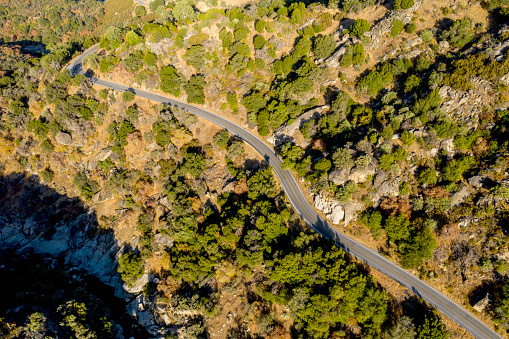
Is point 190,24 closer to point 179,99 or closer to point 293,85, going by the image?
point 179,99

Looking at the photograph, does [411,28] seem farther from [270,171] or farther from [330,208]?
[270,171]

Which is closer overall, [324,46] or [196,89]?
[324,46]

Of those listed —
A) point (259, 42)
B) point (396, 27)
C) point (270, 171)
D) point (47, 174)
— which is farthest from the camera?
point (259, 42)

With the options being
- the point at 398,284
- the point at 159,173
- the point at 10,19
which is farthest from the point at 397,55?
the point at 10,19

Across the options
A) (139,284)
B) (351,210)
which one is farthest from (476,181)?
(139,284)

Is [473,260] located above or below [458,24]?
below

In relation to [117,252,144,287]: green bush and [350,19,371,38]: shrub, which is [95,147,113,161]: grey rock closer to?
[117,252,144,287]: green bush

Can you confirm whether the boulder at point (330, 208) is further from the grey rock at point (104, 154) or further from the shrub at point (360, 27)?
the grey rock at point (104, 154)
